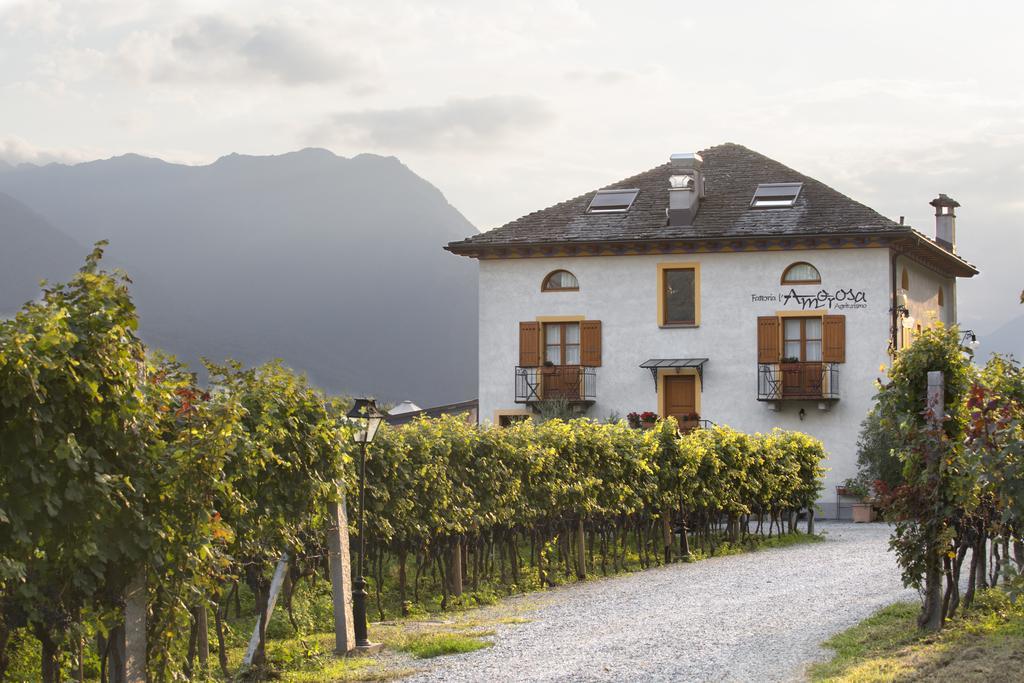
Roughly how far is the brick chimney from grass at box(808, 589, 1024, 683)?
92.8 feet

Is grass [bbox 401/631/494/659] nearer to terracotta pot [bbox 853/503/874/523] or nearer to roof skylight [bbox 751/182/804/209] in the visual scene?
terracotta pot [bbox 853/503/874/523]

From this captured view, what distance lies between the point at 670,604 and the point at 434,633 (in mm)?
2959

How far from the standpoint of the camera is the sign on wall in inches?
1235

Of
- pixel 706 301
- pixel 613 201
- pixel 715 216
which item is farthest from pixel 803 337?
pixel 613 201

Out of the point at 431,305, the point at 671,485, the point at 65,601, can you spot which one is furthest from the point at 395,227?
the point at 65,601

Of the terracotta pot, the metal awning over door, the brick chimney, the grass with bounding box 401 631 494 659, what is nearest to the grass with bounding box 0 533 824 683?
the grass with bounding box 401 631 494 659

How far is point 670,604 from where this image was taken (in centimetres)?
1373

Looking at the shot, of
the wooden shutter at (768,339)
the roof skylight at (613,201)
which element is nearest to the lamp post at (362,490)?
the wooden shutter at (768,339)

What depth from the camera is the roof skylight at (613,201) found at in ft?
113

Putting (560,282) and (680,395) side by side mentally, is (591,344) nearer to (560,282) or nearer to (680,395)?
(560,282)

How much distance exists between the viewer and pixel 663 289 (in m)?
33.0

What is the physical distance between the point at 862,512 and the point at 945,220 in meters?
13.4

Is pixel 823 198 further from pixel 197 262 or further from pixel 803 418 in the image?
pixel 197 262

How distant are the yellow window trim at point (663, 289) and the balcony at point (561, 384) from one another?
2.14 m
